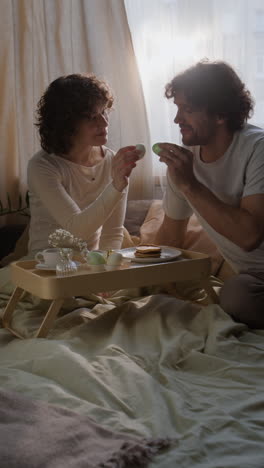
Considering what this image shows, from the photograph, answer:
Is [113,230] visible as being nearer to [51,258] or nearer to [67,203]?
[67,203]

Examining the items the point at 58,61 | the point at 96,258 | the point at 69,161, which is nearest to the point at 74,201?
the point at 69,161

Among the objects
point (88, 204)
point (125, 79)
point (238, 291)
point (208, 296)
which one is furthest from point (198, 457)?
point (125, 79)

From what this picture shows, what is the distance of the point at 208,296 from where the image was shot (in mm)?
2072

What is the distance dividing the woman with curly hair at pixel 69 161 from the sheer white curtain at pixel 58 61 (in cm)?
72

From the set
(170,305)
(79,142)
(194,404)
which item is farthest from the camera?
(79,142)

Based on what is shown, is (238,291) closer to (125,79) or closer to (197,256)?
(197,256)

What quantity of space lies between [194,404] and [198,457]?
0.26 meters

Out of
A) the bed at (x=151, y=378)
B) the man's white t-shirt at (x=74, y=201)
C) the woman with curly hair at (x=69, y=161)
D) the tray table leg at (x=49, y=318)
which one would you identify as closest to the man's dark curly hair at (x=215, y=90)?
the woman with curly hair at (x=69, y=161)

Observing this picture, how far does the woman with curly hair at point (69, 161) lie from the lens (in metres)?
2.20

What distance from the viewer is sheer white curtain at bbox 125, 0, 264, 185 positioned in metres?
2.91

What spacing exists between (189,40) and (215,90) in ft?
3.06

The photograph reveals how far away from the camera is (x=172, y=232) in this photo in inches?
91.3

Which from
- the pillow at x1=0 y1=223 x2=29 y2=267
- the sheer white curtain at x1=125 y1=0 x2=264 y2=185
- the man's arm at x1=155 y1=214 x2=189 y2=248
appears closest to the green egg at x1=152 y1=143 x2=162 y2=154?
the man's arm at x1=155 y1=214 x2=189 y2=248

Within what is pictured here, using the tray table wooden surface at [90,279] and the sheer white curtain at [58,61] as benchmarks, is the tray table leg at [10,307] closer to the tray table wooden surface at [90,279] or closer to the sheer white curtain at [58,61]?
the tray table wooden surface at [90,279]
